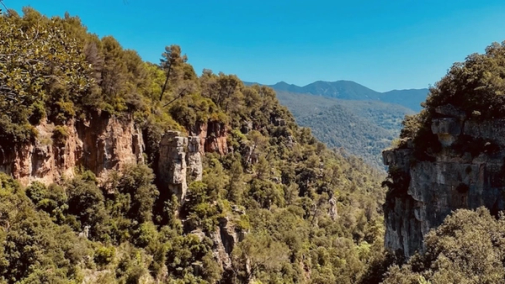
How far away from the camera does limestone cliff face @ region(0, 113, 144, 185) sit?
2195 cm

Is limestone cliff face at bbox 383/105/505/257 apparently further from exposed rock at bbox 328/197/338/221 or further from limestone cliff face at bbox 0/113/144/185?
exposed rock at bbox 328/197/338/221

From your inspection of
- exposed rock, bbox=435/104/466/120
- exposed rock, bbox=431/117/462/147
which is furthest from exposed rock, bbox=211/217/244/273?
exposed rock, bbox=435/104/466/120

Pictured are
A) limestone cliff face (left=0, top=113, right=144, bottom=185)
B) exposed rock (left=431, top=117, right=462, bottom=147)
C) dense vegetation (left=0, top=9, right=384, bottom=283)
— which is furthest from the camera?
exposed rock (left=431, top=117, right=462, bottom=147)

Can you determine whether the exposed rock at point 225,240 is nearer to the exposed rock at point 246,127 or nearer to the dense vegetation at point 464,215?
the dense vegetation at point 464,215

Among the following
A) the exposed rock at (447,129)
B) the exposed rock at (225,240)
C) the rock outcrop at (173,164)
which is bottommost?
the exposed rock at (225,240)

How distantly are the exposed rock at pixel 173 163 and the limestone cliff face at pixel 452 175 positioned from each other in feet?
65.5

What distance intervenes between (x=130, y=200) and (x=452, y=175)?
25.3m

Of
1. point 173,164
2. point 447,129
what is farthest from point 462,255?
point 173,164

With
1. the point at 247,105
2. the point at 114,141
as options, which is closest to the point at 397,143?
the point at 114,141

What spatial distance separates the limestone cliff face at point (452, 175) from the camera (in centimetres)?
2112

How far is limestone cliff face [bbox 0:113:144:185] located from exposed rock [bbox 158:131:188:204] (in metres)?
2.24

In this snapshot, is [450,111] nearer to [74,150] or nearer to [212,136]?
[74,150]

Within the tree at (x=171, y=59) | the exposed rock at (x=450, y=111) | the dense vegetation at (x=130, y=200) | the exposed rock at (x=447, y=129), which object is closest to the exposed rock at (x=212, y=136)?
the dense vegetation at (x=130, y=200)

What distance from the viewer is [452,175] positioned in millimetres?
22734
